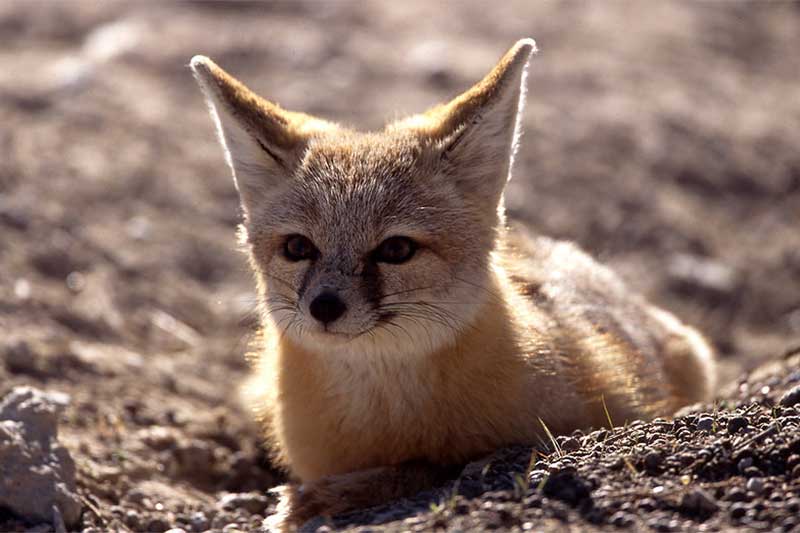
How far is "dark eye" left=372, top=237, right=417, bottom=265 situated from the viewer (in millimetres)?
4578

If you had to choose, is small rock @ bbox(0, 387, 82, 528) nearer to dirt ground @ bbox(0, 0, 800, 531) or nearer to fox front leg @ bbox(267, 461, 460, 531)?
dirt ground @ bbox(0, 0, 800, 531)

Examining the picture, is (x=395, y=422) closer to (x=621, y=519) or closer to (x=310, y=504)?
(x=310, y=504)

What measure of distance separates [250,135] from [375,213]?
2.67 ft

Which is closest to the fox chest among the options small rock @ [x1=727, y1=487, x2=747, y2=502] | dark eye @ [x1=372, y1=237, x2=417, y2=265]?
dark eye @ [x1=372, y1=237, x2=417, y2=265]

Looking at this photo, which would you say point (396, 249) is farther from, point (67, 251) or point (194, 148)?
point (194, 148)

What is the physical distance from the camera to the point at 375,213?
4.61 m

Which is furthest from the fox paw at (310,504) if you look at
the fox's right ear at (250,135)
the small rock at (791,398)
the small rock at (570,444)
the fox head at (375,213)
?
the small rock at (791,398)

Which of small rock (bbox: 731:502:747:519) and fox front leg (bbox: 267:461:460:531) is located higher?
fox front leg (bbox: 267:461:460:531)

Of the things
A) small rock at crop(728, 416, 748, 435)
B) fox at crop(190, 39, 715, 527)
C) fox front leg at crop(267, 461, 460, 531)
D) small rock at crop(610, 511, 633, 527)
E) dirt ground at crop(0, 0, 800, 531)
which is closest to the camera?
small rock at crop(610, 511, 633, 527)

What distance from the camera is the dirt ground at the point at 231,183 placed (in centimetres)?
627

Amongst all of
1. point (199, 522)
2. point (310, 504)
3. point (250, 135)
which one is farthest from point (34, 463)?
point (250, 135)

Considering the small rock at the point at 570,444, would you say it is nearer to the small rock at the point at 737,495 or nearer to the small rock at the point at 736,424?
the small rock at the point at 736,424

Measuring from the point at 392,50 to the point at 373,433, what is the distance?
6.91 m

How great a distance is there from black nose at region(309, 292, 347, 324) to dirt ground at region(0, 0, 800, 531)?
4.65 feet
